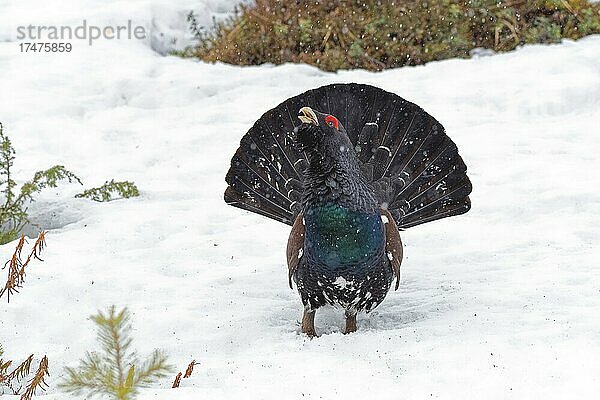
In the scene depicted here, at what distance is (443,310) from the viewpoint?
13.1ft

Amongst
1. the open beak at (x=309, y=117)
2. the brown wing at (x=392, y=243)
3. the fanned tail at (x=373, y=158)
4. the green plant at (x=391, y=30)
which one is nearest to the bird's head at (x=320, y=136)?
the open beak at (x=309, y=117)

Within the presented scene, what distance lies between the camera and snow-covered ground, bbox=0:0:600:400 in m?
3.22

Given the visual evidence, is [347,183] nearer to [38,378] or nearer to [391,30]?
[38,378]

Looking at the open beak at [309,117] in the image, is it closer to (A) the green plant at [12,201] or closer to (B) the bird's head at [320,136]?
(B) the bird's head at [320,136]

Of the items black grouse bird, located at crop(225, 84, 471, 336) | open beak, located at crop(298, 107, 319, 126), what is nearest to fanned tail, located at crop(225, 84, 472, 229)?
black grouse bird, located at crop(225, 84, 471, 336)

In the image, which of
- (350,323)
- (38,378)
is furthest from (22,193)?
(38,378)

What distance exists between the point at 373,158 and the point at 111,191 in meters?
2.33

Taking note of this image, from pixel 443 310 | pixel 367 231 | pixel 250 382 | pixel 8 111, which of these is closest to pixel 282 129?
pixel 367 231

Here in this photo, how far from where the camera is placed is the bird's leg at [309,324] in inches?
150

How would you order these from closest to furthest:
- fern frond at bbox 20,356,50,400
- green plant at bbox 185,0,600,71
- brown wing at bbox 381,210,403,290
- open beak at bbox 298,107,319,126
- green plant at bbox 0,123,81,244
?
fern frond at bbox 20,356,50,400, open beak at bbox 298,107,319,126, brown wing at bbox 381,210,403,290, green plant at bbox 0,123,81,244, green plant at bbox 185,0,600,71

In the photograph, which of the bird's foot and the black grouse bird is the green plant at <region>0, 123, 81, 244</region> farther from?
the bird's foot

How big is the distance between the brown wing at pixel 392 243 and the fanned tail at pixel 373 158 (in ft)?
0.75

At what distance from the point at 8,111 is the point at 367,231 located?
5133 mm

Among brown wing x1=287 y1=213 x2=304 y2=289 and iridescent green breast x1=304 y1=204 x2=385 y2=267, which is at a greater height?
iridescent green breast x1=304 y1=204 x2=385 y2=267
